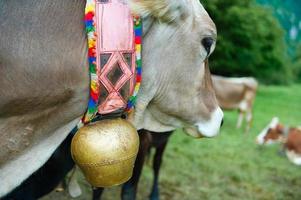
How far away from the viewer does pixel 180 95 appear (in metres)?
1.25

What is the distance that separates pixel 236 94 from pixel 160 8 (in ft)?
25.6

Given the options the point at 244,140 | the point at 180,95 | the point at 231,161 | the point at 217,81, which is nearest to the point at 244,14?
the point at 217,81

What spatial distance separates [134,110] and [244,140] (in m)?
6.09

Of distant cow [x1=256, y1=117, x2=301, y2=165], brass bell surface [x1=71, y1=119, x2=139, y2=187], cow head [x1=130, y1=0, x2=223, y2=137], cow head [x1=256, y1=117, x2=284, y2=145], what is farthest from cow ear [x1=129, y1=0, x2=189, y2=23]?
cow head [x1=256, y1=117, x2=284, y2=145]

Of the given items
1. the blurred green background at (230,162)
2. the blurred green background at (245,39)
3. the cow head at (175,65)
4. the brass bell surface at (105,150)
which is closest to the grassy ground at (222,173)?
the blurred green background at (230,162)

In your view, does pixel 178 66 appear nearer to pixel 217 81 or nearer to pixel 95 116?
pixel 95 116

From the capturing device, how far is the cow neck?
98 cm

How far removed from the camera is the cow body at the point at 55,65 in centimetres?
96

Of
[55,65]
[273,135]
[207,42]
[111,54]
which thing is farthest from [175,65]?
[273,135]

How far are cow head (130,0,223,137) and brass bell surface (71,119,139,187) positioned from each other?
13cm

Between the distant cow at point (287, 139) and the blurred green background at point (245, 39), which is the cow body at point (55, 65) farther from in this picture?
the blurred green background at point (245, 39)

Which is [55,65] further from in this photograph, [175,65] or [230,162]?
[230,162]

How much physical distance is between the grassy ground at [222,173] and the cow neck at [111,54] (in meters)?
2.26

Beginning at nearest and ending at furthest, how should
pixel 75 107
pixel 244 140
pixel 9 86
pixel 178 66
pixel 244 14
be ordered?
pixel 9 86, pixel 75 107, pixel 178 66, pixel 244 140, pixel 244 14
